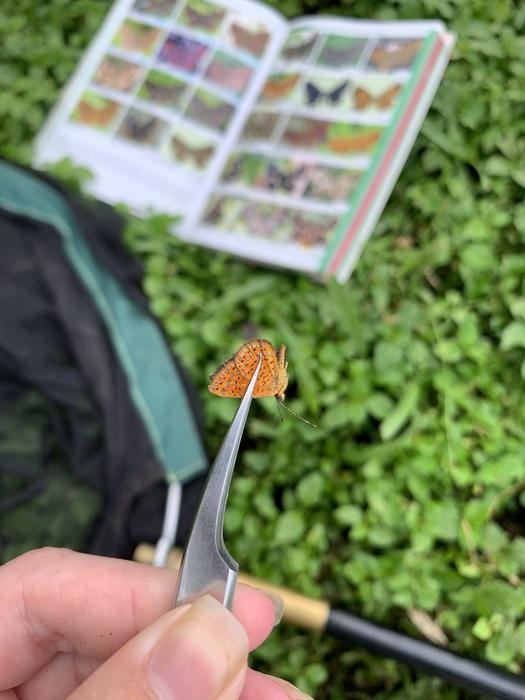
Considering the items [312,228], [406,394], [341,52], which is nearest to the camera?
[406,394]

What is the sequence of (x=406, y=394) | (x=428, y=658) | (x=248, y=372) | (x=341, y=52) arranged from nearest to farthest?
(x=248, y=372) < (x=428, y=658) < (x=406, y=394) < (x=341, y=52)

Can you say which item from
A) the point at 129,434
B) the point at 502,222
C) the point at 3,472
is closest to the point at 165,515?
the point at 129,434

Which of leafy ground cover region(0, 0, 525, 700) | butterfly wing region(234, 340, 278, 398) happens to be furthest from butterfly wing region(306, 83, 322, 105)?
Result: butterfly wing region(234, 340, 278, 398)

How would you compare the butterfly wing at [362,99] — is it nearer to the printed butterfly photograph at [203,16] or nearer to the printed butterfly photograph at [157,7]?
the printed butterfly photograph at [203,16]

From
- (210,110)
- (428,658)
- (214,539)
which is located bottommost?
(428,658)


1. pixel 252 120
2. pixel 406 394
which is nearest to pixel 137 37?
pixel 252 120

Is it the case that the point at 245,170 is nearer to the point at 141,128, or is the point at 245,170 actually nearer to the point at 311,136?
the point at 311,136

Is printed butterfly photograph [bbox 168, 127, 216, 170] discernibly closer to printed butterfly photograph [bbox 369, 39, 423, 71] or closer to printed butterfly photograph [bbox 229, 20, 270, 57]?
printed butterfly photograph [bbox 229, 20, 270, 57]
